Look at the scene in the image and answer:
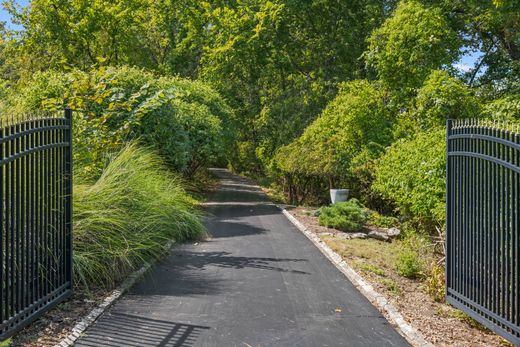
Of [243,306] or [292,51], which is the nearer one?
[243,306]

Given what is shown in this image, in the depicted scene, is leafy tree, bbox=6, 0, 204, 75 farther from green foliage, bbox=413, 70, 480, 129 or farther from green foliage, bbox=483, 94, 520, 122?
green foliage, bbox=483, 94, 520, 122

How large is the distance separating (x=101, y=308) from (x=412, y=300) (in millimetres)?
4057

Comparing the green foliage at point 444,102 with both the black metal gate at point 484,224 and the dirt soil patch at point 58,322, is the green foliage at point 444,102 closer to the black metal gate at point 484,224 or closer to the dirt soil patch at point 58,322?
the black metal gate at point 484,224

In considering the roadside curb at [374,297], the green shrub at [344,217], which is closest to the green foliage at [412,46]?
the green shrub at [344,217]

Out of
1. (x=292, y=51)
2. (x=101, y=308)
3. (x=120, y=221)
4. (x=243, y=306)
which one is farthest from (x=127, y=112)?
(x=292, y=51)

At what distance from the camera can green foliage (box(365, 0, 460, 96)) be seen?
728 inches

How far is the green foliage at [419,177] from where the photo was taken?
35.8ft

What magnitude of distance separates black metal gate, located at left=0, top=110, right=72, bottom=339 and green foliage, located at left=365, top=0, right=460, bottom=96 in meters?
14.6

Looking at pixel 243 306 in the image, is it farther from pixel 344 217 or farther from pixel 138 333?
pixel 344 217

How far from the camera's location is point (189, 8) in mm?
33906

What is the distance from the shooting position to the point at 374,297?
7238mm

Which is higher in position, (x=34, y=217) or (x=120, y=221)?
(x=34, y=217)

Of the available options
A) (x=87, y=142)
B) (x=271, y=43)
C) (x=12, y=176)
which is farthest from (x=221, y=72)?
(x=12, y=176)

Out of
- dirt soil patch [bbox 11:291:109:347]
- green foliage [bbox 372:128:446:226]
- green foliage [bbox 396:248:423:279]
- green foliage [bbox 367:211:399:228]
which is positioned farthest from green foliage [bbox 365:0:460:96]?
dirt soil patch [bbox 11:291:109:347]
